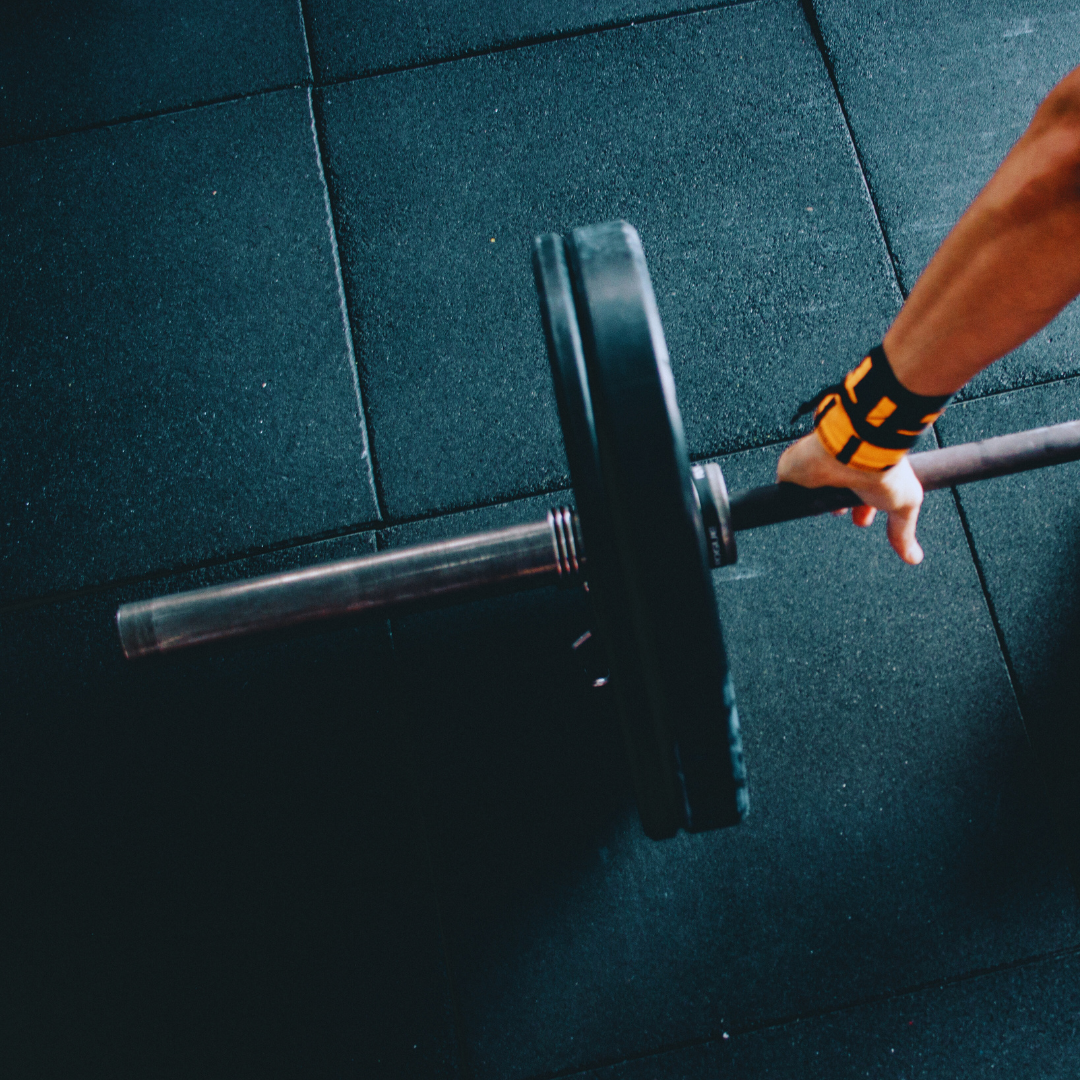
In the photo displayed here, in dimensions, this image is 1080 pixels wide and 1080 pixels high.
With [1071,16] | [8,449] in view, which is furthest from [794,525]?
[8,449]

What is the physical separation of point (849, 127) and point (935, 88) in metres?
0.19

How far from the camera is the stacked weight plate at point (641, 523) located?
2.36 feet

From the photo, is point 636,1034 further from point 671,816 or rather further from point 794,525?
point 794,525

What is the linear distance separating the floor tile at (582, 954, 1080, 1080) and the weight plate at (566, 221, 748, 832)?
762 mm

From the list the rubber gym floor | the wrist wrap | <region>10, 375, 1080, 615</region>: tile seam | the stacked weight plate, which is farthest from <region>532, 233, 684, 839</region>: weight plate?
<region>10, 375, 1080, 615</region>: tile seam

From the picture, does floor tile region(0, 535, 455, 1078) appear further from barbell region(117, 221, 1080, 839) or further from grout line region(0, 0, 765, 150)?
grout line region(0, 0, 765, 150)

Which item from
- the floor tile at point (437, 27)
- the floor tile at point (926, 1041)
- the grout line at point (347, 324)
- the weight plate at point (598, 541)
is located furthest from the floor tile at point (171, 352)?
the floor tile at point (926, 1041)

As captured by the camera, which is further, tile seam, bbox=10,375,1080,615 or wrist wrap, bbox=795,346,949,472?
tile seam, bbox=10,375,1080,615

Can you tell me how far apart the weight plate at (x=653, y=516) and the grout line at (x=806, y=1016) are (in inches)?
29.0

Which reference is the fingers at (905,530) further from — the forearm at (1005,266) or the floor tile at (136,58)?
the floor tile at (136,58)

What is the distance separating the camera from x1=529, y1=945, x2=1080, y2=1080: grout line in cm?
125

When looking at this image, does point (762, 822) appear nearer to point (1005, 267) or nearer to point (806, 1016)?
point (806, 1016)

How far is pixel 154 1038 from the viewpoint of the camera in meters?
1.28

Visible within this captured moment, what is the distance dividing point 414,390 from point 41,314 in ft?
2.59
